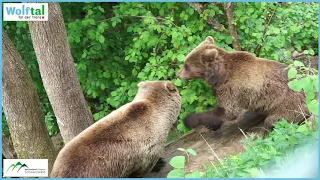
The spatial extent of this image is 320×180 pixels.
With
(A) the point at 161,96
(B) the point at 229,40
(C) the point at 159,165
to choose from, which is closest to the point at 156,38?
(B) the point at 229,40

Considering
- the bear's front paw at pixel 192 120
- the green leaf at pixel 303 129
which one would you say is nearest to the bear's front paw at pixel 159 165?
the bear's front paw at pixel 192 120

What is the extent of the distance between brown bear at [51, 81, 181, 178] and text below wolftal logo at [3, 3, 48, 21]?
67.6 inches

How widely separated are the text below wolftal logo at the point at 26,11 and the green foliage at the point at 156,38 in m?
1.32

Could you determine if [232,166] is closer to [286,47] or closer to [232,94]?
[232,94]

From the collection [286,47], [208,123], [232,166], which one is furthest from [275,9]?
[232,166]

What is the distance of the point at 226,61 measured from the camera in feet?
22.4

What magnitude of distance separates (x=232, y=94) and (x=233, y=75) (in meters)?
0.25

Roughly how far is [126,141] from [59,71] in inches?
74.2

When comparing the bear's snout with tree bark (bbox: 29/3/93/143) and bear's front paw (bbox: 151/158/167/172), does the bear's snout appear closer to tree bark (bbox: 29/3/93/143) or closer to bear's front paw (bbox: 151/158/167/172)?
bear's front paw (bbox: 151/158/167/172)

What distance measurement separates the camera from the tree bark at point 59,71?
7085 mm

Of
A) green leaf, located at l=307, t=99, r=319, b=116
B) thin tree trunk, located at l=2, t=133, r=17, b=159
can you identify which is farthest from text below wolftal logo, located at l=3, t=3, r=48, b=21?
green leaf, located at l=307, t=99, r=319, b=116

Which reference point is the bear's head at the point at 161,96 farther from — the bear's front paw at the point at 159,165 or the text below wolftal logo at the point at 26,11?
the text below wolftal logo at the point at 26,11

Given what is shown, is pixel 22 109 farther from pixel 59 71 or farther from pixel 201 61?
pixel 201 61

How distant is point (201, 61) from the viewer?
6.91 metres
